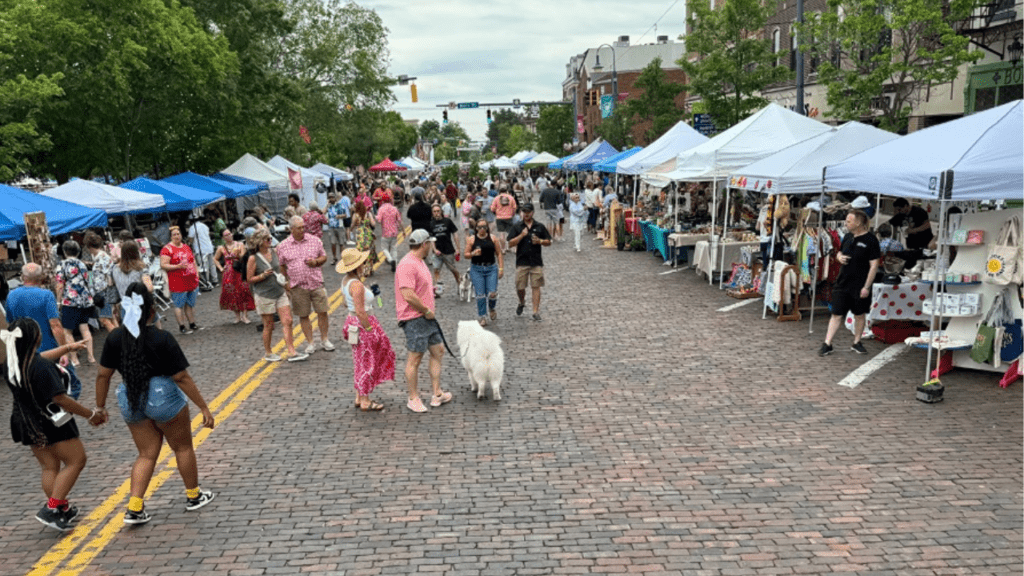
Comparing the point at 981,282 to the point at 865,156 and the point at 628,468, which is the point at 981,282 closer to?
the point at 865,156

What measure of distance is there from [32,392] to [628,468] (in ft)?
14.5

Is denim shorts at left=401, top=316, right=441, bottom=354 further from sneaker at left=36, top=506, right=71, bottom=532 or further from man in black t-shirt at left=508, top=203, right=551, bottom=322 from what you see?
man in black t-shirt at left=508, top=203, right=551, bottom=322

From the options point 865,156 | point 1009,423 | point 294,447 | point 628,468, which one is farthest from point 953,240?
point 294,447

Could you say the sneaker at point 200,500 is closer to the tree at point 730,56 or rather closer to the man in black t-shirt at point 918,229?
the man in black t-shirt at point 918,229

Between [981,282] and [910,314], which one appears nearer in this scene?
[981,282]

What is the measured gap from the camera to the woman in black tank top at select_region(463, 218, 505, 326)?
37.3ft

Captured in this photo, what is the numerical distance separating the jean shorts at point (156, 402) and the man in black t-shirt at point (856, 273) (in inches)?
290

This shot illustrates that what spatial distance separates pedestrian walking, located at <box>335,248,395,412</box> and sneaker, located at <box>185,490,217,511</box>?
2133mm

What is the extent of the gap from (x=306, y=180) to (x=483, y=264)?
20826 mm

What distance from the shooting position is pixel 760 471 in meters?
6.25

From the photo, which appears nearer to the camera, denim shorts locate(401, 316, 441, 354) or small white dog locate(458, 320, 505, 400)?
denim shorts locate(401, 316, 441, 354)

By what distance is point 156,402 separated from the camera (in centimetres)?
545

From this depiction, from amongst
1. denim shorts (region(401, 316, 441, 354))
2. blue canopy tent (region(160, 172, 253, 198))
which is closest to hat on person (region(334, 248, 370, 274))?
denim shorts (region(401, 316, 441, 354))

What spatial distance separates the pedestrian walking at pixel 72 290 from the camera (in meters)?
10.3
